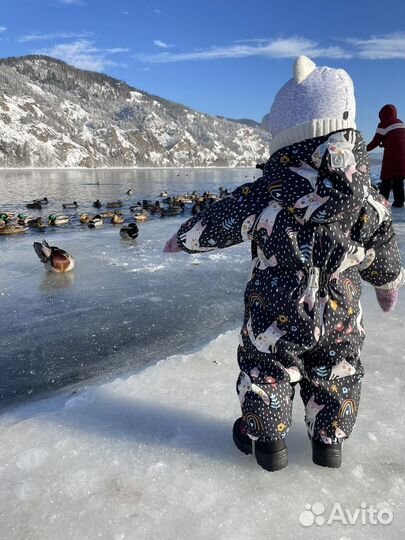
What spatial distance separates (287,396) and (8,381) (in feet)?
6.94

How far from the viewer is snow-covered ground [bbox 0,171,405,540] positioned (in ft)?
4.88

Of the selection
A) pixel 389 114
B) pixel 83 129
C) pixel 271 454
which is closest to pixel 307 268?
pixel 271 454

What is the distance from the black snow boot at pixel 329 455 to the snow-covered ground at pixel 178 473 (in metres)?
0.03

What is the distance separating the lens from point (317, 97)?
164cm

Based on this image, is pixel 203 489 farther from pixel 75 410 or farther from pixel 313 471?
pixel 75 410

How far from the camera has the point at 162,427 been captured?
2.04m

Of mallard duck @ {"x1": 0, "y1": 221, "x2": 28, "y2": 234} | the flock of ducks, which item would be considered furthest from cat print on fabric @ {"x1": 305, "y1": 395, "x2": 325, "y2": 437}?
mallard duck @ {"x1": 0, "y1": 221, "x2": 28, "y2": 234}

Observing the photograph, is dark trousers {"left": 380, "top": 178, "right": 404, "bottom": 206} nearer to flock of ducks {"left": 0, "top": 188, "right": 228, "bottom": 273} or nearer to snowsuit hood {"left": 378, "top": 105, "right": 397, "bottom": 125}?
snowsuit hood {"left": 378, "top": 105, "right": 397, "bottom": 125}

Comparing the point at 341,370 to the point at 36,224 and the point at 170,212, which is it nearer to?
the point at 36,224

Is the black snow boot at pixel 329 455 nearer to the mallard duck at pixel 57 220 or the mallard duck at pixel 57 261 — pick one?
the mallard duck at pixel 57 261

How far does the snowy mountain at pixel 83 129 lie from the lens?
382 ft

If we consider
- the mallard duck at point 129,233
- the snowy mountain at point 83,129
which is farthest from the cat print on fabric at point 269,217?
the snowy mountain at point 83,129

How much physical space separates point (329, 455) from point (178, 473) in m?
0.64

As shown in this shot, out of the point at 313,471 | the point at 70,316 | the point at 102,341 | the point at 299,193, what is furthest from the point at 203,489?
the point at 70,316
